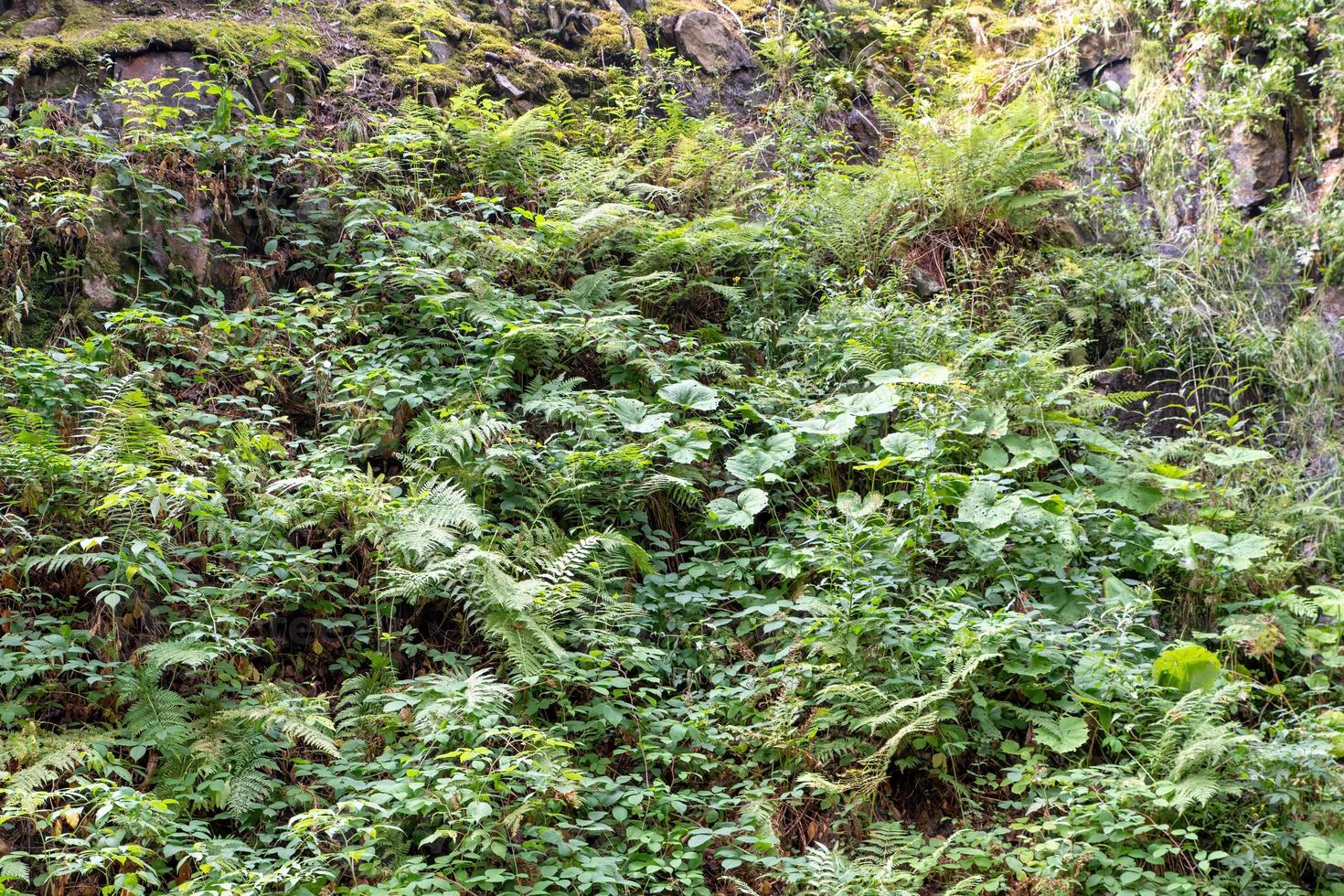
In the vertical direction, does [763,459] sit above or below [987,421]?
below

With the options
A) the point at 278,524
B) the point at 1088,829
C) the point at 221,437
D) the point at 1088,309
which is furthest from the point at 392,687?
the point at 1088,309

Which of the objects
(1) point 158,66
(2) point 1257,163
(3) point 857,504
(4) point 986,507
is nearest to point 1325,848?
(4) point 986,507

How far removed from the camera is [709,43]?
8516mm

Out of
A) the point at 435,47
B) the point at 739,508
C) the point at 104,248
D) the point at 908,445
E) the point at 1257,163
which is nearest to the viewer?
the point at 739,508

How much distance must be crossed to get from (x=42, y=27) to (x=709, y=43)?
5.29 metres

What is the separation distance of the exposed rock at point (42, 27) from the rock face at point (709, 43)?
4.94m

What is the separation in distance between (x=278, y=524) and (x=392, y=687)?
0.96 m

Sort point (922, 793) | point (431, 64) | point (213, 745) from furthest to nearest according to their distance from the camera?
point (431, 64) < point (922, 793) < point (213, 745)

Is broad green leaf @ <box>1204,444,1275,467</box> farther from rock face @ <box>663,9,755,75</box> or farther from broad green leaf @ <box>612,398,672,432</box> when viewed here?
rock face @ <box>663,9,755,75</box>

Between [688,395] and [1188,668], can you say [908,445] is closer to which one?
[688,395]

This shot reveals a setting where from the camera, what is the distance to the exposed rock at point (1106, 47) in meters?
7.57

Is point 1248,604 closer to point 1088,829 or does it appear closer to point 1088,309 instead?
point 1088,829

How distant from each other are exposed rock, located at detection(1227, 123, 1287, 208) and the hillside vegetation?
32mm

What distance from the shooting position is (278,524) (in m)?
4.13
